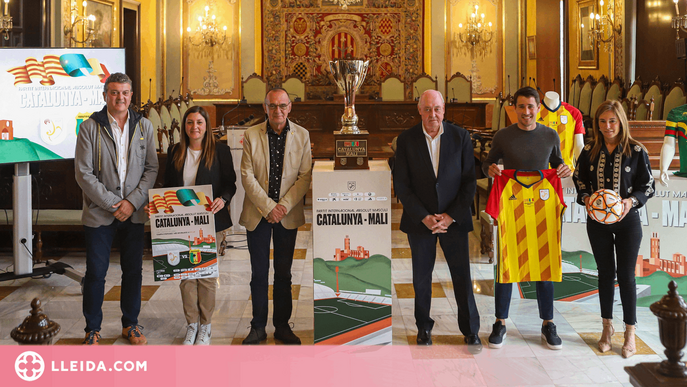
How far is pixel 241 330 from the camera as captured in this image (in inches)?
147

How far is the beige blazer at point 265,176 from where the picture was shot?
3369 millimetres

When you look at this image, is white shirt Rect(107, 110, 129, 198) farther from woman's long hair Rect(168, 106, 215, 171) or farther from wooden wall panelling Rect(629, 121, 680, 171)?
wooden wall panelling Rect(629, 121, 680, 171)

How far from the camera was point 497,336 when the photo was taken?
3441 millimetres

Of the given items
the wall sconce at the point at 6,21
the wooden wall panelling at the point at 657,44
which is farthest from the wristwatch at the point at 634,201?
the wall sconce at the point at 6,21

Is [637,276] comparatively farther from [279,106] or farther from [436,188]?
[279,106]

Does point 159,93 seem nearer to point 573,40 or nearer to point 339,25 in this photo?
point 339,25

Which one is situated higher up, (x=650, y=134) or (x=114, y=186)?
(x=650, y=134)

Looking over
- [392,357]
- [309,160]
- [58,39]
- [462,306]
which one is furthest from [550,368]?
[58,39]

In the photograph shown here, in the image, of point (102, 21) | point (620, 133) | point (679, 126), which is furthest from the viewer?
point (102, 21)

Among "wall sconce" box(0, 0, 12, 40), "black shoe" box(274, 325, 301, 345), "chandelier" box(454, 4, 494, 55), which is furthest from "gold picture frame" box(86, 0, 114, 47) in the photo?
"black shoe" box(274, 325, 301, 345)

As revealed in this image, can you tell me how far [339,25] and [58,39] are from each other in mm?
5888

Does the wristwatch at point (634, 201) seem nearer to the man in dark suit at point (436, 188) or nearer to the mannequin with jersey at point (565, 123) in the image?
the man in dark suit at point (436, 188)

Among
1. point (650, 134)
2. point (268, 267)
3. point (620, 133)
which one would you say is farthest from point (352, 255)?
point (650, 134)

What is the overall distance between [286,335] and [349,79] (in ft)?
4.96
